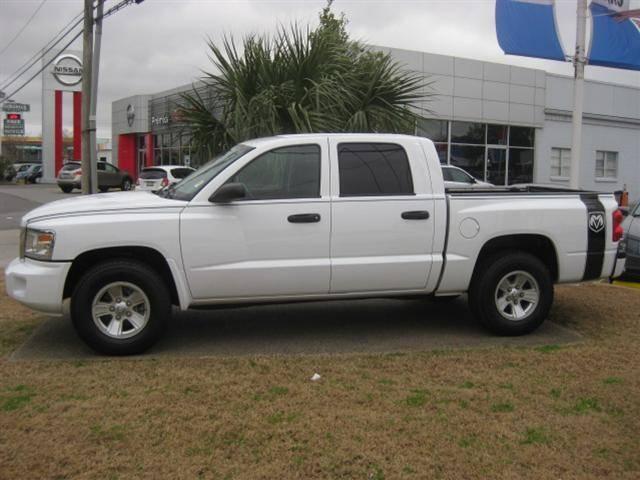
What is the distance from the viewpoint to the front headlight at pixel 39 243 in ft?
16.8

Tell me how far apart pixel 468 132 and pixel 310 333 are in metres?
22.7

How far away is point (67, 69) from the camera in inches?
1751

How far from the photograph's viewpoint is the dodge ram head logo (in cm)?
618

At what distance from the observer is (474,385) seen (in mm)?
4766

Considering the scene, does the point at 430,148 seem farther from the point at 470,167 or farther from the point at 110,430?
the point at 470,167

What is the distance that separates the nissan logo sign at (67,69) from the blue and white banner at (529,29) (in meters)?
38.7

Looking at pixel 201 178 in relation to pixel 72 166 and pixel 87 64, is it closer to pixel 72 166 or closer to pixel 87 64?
pixel 87 64

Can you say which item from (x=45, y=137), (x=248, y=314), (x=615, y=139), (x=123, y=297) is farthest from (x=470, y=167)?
(x=45, y=137)

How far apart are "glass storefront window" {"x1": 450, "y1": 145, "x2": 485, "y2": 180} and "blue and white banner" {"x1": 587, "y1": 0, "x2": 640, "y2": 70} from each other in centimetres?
1440

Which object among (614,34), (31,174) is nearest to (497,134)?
(614,34)

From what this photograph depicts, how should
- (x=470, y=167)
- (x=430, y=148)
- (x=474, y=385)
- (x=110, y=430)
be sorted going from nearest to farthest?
(x=110, y=430) → (x=474, y=385) → (x=430, y=148) → (x=470, y=167)

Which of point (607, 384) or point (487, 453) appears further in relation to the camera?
point (607, 384)

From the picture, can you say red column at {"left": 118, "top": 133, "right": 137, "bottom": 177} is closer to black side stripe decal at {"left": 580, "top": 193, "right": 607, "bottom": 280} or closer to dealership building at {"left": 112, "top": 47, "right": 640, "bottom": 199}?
dealership building at {"left": 112, "top": 47, "right": 640, "bottom": 199}

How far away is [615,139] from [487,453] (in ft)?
104
